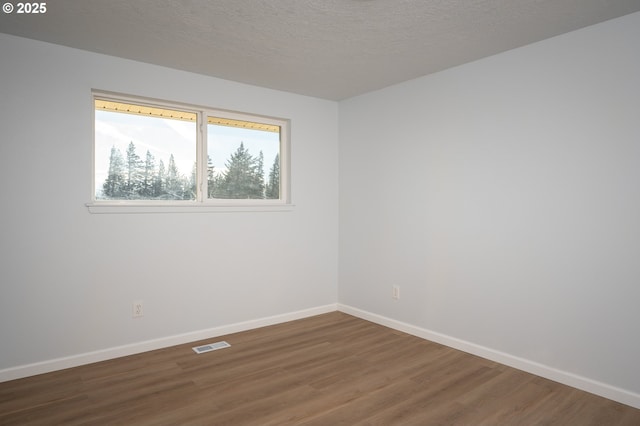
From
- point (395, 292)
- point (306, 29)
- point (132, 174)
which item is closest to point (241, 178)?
point (132, 174)

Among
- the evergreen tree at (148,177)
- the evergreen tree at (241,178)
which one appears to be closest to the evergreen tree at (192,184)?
the evergreen tree at (241,178)

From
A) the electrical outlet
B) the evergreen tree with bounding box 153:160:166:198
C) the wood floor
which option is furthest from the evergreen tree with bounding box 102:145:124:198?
the wood floor

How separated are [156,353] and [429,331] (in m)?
2.48

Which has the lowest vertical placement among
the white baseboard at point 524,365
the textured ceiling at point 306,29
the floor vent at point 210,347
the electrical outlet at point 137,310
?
the floor vent at point 210,347

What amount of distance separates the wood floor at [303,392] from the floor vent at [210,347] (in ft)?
0.21

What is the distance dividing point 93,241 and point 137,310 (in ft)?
2.28

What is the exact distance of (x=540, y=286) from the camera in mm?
2930

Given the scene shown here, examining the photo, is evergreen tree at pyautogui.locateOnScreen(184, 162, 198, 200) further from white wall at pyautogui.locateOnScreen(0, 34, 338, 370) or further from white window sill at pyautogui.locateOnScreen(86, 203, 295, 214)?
white wall at pyautogui.locateOnScreen(0, 34, 338, 370)

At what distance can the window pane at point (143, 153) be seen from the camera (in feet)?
11.0

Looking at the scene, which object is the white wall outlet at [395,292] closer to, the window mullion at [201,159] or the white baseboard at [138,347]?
the white baseboard at [138,347]

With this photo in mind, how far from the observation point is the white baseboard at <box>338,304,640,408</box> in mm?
2539

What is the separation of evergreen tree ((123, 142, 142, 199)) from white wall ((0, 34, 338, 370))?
10.0 inches

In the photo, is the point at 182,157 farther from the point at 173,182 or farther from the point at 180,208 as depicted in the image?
the point at 180,208

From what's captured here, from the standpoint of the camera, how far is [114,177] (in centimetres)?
339
